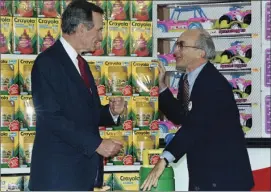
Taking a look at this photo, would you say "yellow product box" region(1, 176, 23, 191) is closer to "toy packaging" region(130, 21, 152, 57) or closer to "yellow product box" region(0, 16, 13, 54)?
"yellow product box" region(0, 16, 13, 54)

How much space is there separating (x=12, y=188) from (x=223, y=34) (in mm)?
2524

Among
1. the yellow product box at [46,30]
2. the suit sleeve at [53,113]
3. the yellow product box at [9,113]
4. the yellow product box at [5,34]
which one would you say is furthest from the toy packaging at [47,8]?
the suit sleeve at [53,113]

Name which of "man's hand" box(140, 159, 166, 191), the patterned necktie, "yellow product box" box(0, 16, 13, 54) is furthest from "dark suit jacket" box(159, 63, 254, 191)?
"yellow product box" box(0, 16, 13, 54)

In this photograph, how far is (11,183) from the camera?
534 centimetres

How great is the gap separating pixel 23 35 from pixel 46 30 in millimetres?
211

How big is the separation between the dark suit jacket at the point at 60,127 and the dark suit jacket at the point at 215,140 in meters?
0.59

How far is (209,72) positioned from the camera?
4078mm

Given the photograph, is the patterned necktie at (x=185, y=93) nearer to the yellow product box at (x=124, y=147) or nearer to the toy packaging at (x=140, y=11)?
the yellow product box at (x=124, y=147)

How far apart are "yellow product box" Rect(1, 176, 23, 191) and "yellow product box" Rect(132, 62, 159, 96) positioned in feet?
4.30

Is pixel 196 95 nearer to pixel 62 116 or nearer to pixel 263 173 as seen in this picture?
pixel 62 116

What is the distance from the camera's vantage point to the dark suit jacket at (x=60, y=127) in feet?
12.0

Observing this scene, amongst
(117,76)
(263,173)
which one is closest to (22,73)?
(117,76)

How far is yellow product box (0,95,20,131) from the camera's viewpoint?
533 cm

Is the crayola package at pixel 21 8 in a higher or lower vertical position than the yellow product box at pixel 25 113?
higher
